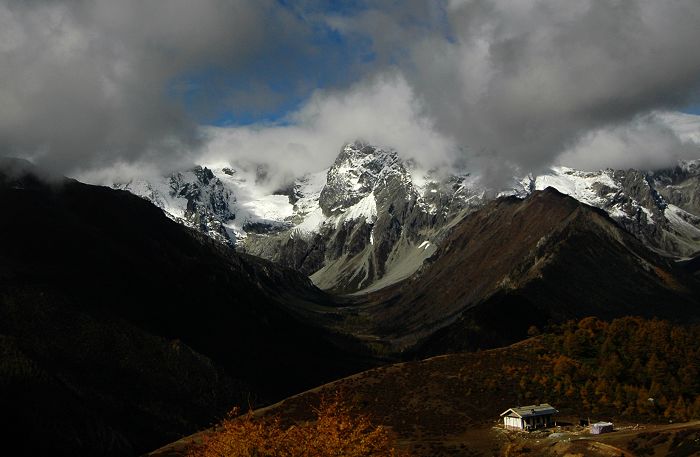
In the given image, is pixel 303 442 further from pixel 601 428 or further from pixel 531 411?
pixel 531 411

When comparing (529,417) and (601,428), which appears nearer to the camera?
(601,428)

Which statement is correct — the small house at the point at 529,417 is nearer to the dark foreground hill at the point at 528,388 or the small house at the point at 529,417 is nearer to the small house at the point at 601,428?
the dark foreground hill at the point at 528,388

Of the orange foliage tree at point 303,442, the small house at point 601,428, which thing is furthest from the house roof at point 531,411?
the orange foliage tree at point 303,442

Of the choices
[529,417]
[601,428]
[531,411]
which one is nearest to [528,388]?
[531,411]

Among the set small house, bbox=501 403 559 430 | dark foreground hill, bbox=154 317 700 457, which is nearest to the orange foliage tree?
dark foreground hill, bbox=154 317 700 457

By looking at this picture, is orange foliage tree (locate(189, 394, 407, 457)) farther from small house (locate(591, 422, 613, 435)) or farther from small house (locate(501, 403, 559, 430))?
small house (locate(501, 403, 559, 430))

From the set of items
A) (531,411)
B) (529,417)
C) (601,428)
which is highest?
(531,411)

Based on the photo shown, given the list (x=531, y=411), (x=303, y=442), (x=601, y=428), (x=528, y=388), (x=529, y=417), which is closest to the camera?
(x=303, y=442)

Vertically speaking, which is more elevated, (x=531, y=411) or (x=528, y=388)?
(x=528, y=388)
